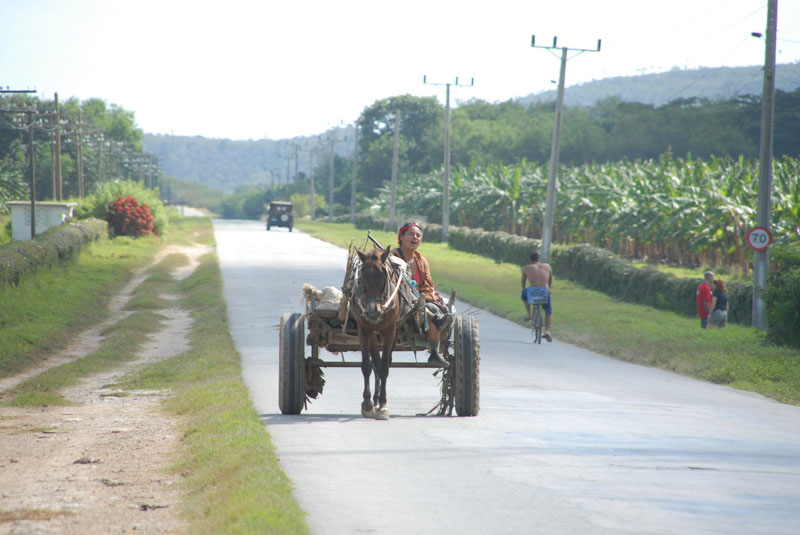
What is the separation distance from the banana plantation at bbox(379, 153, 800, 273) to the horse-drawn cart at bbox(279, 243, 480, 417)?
68.2ft

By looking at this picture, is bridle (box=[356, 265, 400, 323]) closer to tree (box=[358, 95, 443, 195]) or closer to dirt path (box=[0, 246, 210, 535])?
dirt path (box=[0, 246, 210, 535])

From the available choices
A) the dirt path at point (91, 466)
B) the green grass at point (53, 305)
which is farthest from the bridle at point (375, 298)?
the green grass at point (53, 305)

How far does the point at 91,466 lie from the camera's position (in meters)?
9.79

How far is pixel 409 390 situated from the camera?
14953mm

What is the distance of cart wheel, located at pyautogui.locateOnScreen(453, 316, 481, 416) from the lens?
11.2 m

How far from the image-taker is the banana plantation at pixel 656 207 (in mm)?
36469

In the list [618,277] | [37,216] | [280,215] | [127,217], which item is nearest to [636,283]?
[618,277]

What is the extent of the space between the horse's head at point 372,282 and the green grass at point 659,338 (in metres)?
1.85

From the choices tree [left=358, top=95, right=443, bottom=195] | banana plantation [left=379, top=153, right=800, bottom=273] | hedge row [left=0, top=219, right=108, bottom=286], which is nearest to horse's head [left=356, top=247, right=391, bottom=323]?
hedge row [left=0, top=219, right=108, bottom=286]

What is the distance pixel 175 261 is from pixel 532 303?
3056 centimetres

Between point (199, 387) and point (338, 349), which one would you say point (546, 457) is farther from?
point (199, 387)

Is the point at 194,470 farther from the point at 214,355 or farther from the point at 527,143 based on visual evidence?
the point at 527,143

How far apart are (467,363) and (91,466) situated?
399 centimetres

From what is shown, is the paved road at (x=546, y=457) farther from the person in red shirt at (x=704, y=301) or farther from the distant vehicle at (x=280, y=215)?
the distant vehicle at (x=280, y=215)
